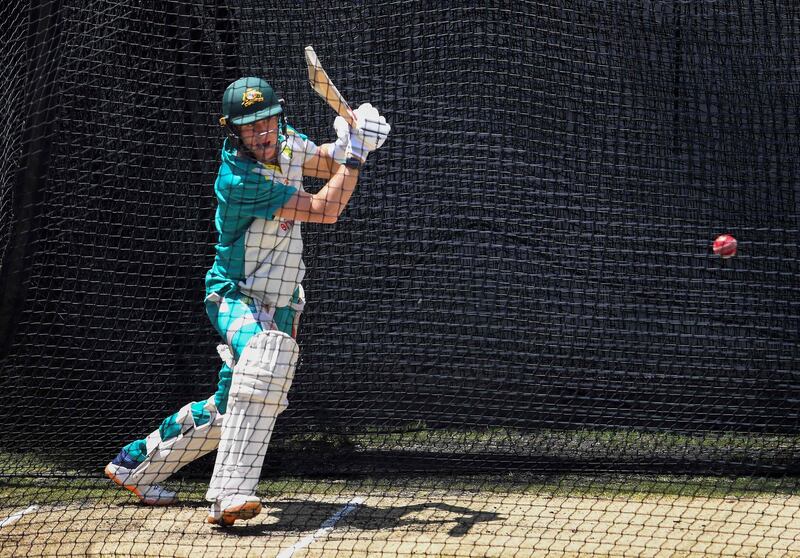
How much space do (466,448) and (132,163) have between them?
2.38 metres

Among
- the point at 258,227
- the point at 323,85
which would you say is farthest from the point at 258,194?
the point at 323,85

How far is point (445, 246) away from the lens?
607 cm

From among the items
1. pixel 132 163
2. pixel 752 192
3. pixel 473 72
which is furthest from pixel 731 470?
pixel 132 163

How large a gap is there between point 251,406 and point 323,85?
1.39m

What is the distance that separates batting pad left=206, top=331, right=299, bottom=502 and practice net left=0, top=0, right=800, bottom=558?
3.11 ft

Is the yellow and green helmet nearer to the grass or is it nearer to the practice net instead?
the practice net

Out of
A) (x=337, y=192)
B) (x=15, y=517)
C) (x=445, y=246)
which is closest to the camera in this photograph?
(x=337, y=192)

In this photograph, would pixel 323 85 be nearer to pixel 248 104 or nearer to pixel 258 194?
pixel 248 104

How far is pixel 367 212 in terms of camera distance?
5809mm

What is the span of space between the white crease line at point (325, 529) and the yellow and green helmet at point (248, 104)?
1787 millimetres

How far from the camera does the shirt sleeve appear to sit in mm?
4395

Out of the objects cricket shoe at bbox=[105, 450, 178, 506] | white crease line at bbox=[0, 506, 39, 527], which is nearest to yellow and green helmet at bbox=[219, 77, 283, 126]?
cricket shoe at bbox=[105, 450, 178, 506]

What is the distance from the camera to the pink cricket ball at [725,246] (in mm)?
5504

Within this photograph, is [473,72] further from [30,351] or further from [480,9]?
[30,351]
